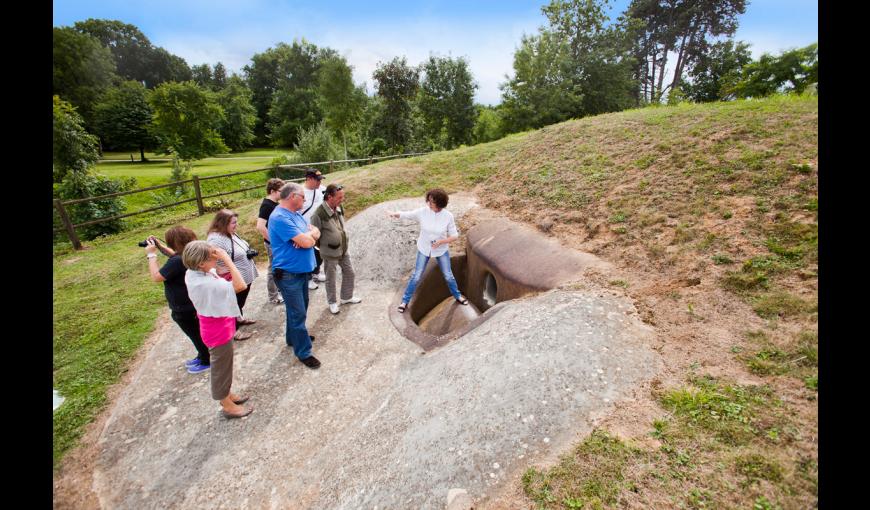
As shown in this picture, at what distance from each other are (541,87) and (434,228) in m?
29.2

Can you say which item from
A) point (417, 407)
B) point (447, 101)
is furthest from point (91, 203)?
point (447, 101)

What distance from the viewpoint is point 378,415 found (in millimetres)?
4320

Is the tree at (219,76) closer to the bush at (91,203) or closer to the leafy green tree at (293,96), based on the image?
the leafy green tree at (293,96)

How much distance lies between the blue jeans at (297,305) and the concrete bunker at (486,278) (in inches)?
66.4

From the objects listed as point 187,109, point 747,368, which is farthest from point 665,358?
point 187,109

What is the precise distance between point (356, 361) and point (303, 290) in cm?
138

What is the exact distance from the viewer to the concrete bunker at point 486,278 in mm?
6090

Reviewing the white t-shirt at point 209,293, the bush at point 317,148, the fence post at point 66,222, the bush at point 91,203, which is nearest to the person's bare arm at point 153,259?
the white t-shirt at point 209,293

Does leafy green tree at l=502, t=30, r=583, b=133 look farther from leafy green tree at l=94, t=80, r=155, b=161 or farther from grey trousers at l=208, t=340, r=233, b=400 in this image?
leafy green tree at l=94, t=80, r=155, b=161

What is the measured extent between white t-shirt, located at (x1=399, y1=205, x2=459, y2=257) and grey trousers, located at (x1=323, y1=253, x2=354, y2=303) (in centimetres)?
141

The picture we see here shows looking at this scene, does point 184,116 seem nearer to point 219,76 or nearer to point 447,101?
point 447,101

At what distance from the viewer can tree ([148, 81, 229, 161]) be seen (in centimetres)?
2617
